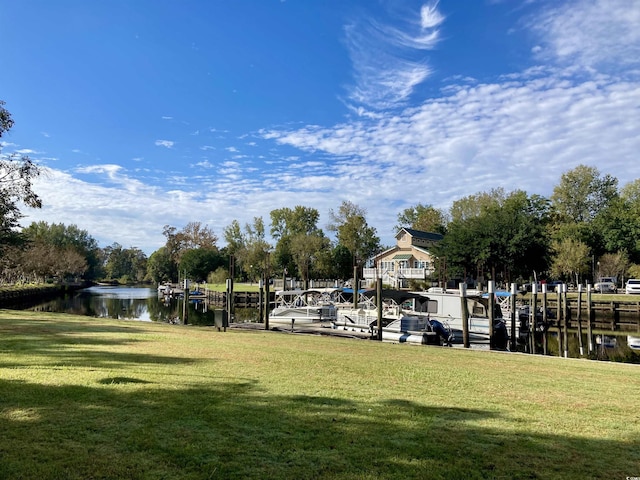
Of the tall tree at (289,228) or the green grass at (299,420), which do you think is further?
the tall tree at (289,228)

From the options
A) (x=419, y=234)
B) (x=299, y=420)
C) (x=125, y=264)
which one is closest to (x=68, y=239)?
(x=125, y=264)

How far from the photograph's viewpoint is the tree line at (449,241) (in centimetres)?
5812

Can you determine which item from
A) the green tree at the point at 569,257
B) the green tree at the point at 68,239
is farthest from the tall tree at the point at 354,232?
the green tree at the point at 68,239

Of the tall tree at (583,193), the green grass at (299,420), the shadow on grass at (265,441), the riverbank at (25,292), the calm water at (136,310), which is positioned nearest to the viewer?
the shadow on grass at (265,441)

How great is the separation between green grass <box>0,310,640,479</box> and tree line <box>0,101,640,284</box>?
20.8m

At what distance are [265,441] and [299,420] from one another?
89cm

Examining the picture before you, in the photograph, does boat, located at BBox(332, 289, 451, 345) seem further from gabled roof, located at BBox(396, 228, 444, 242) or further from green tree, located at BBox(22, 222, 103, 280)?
green tree, located at BBox(22, 222, 103, 280)

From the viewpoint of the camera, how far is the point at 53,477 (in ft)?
14.2

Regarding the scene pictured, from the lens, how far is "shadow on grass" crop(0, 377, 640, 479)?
469 centimetres

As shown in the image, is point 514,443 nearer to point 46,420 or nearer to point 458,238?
point 46,420

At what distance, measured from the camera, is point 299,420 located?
623 centimetres

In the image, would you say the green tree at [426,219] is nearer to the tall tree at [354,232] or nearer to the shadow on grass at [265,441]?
the tall tree at [354,232]

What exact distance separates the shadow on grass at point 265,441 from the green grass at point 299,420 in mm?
21

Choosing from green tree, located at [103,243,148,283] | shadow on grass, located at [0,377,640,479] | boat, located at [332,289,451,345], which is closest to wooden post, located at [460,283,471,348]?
boat, located at [332,289,451,345]
